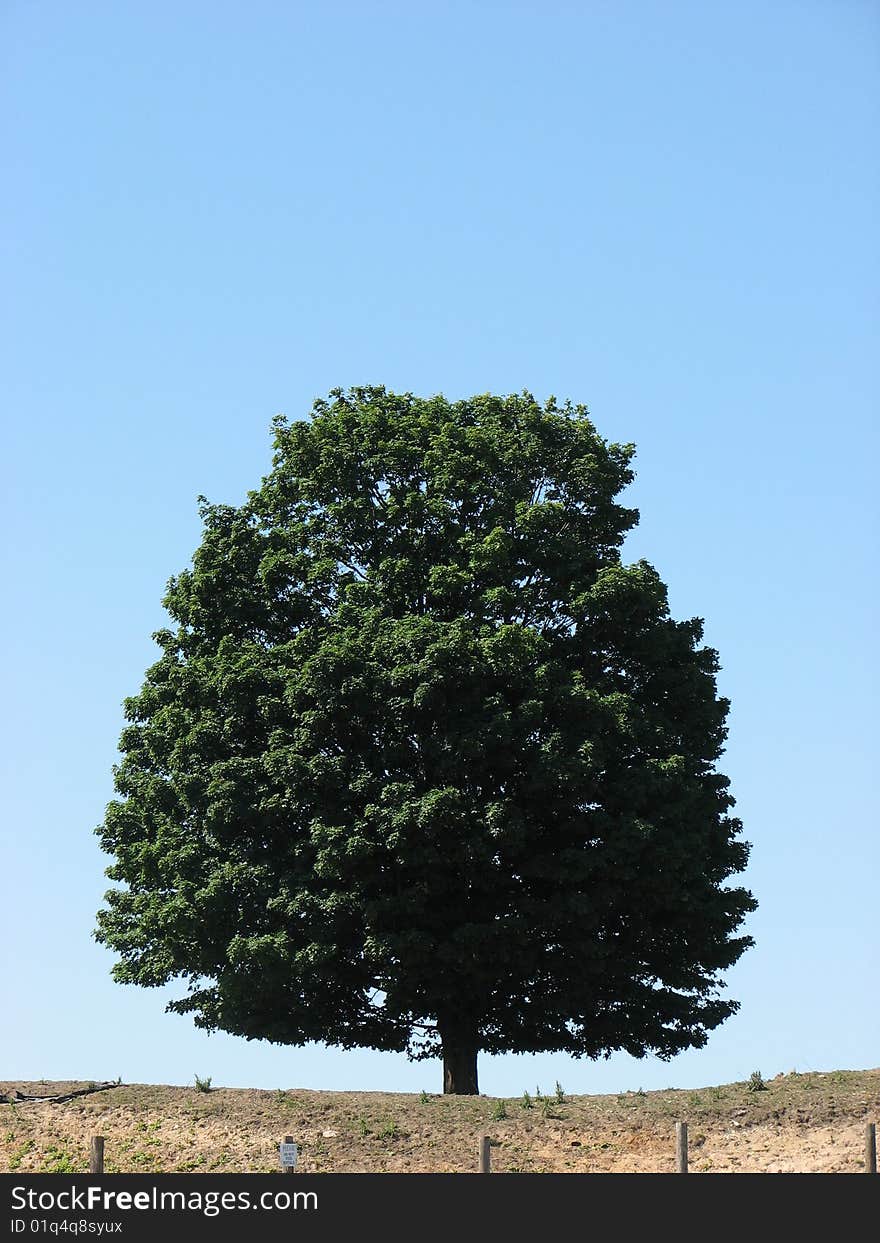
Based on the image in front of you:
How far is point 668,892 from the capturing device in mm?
37781

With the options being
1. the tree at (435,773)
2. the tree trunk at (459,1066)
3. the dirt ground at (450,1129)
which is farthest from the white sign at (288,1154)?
the tree trunk at (459,1066)

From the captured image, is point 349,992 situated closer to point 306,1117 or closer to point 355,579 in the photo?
point 306,1117

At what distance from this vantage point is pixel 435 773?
1446 inches

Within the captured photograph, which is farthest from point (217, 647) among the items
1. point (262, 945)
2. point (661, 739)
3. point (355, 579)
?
point (661, 739)

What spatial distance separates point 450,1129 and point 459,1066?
5.82 metres

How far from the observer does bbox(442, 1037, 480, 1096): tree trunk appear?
37469 mm

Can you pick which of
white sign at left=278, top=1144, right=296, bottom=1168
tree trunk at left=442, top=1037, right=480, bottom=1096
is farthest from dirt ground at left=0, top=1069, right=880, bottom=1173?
white sign at left=278, top=1144, right=296, bottom=1168

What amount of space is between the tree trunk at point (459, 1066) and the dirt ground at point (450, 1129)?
2.82 meters

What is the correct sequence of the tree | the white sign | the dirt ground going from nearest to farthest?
the white sign → the dirt ground → the tree

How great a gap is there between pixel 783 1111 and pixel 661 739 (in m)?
10.1

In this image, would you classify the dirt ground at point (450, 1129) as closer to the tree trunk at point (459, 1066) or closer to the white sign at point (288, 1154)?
the tree trunk at point (459, 1066)

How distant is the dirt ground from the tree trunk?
2.82 meters

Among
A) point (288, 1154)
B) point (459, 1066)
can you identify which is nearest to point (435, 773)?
point (459, 1066)

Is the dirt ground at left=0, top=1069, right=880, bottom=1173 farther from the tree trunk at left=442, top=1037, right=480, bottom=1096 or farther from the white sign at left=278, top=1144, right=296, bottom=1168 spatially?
the white sign at left=278, top=1144, right=296, bottom=1168
